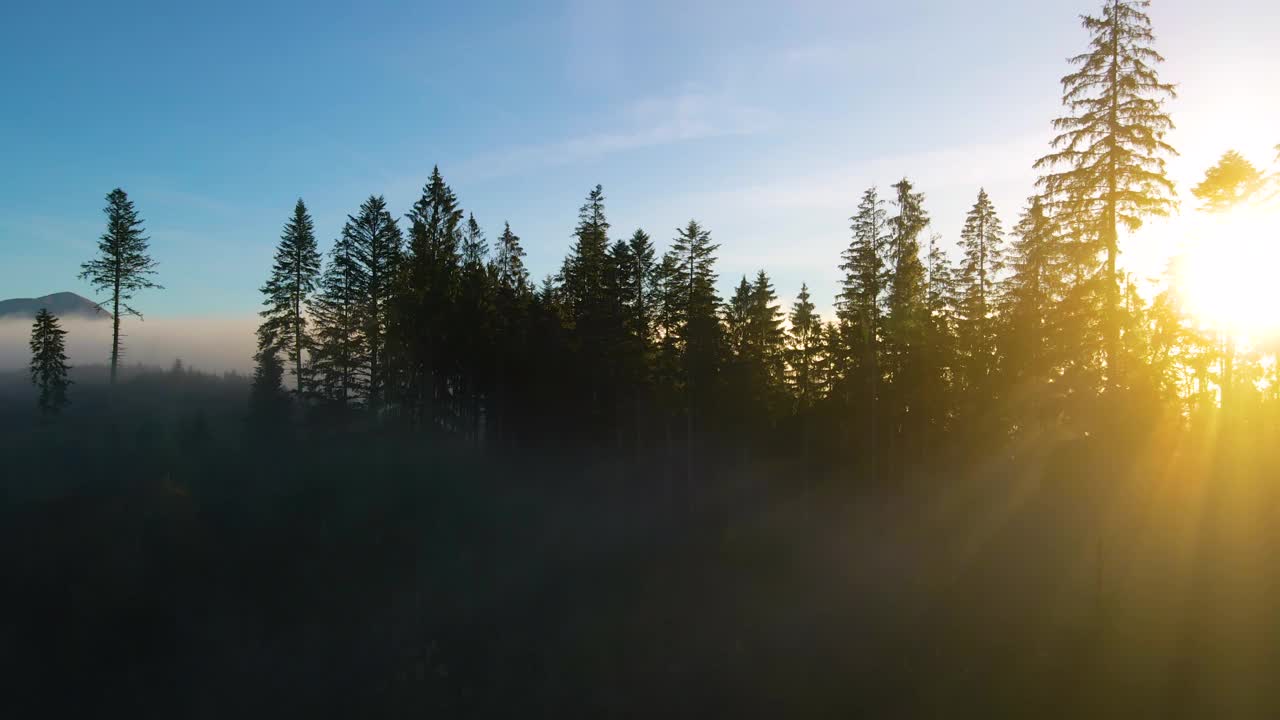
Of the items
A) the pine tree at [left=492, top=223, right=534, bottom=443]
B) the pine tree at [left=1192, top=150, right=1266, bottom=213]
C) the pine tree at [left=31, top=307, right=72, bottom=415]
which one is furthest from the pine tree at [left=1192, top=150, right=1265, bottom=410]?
the pine tree at [left=31, top=307, right=72, bottom=415]

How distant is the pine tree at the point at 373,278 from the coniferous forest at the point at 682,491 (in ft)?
0.93

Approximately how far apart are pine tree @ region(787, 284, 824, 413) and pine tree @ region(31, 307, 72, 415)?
44.7m

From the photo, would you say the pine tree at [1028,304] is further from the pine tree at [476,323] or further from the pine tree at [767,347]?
the pine tree at [476,323]

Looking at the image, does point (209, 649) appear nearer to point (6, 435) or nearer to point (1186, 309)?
point (6, 435)

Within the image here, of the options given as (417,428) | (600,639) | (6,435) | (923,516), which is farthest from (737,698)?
(6,435)

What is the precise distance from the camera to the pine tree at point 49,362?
4519 centimetres

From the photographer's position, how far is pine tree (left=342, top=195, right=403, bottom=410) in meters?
48.0

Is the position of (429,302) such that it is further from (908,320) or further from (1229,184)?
(1229,184)

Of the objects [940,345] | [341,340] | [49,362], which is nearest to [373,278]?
[341,340]

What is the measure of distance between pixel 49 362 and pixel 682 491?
129ft

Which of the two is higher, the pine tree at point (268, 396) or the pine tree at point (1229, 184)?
the pine tree at point (1229, 184)

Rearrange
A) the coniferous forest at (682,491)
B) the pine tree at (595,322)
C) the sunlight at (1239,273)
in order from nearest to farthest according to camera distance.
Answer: the coniferous forest at (682,491), the sunlight at (1239,273), the pine tree at (595,322)

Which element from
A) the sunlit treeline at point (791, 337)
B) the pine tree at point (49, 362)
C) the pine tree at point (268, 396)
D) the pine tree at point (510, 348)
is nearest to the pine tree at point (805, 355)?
the sunlit treeline at point (791, 337)

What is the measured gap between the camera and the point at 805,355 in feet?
148
